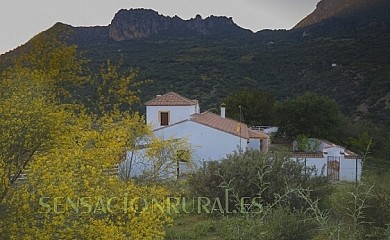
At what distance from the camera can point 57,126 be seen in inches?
201

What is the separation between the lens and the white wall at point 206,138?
19.5m

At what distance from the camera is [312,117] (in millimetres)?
28297

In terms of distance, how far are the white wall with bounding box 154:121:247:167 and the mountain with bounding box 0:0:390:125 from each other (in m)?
10.5

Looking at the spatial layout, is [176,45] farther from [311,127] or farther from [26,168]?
[26,168]

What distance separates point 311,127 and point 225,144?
10.7 m

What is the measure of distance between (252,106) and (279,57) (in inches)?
463

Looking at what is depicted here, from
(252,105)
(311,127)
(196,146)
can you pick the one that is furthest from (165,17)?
(196,146)

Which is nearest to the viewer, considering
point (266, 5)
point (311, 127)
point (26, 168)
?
point (26, 168)

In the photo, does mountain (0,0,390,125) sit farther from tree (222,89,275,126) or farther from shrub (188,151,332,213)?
shrub (188,151,332,213)

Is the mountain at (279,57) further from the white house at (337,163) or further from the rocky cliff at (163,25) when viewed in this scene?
the white house at (337,163)

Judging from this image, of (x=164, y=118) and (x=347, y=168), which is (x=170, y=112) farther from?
(x=347, y=168)

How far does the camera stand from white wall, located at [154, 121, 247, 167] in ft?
63.9

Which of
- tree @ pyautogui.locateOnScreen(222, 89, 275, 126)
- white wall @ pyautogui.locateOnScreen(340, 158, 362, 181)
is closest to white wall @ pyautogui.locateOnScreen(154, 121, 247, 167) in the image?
white wall @ pyautogui.locateOnScreen(340, 158, 362, 181)

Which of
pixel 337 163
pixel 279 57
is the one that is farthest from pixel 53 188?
pixel 279 57
